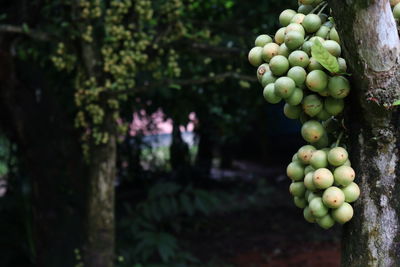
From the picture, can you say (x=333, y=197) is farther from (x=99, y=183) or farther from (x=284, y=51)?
(x=99, y=183)

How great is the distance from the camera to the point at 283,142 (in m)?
8.37

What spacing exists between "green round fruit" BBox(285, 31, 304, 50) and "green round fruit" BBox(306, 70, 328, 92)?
70mm

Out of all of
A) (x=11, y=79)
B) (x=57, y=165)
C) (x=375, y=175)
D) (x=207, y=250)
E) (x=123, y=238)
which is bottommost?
(x=207, y=250)

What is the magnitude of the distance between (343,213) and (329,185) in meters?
0.06

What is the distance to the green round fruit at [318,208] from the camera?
1.04m

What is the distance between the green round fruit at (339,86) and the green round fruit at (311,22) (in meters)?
0.13

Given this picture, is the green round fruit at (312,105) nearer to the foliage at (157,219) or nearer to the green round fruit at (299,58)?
the green round fruit at (299,58)

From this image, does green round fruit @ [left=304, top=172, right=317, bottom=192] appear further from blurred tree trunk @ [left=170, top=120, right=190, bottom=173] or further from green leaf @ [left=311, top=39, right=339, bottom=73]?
blurred tree trunk @ [left=170, top=120, right=190, bottom=173]

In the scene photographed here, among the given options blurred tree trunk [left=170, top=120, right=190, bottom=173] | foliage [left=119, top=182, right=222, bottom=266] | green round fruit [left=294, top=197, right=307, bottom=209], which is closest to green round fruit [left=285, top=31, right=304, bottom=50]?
green round fruit [left=294, top=197, right=307, bottom=209]

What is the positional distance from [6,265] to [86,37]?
1.97 meters

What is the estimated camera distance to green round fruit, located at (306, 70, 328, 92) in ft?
3.33

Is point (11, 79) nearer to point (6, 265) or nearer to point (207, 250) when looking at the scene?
point (6, 265)

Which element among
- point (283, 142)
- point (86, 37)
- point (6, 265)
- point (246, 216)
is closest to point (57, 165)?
point (6, 265)

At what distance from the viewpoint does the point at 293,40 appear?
1.05 metres
